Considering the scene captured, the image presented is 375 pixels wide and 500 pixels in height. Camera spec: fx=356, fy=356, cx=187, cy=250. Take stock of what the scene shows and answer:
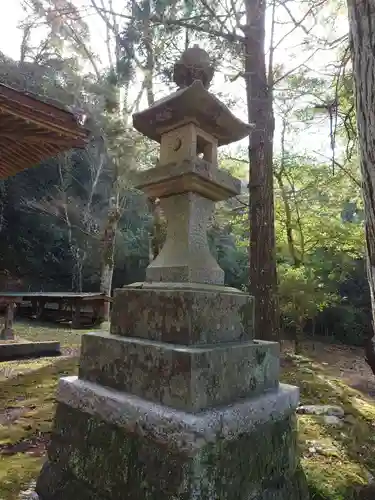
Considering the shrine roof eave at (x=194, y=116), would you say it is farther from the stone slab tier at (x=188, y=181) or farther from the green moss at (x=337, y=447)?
the green moss at (x=337, y=447)

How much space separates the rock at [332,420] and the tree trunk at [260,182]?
70.2 inches

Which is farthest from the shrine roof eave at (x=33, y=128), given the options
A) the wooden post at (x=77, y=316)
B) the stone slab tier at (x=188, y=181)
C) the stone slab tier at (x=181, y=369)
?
the wooden post at (x=77, y=316)

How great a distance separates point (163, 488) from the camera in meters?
1.46

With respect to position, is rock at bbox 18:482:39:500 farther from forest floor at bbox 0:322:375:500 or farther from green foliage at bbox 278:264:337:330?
green foliage at bbox 278:264:337:330

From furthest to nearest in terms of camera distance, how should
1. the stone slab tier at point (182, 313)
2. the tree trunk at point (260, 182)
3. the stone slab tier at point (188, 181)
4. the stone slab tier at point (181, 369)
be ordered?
1. the tree trunk at point (260, 182)
2. the stone slab tier at point (188, 181)
3. the stone slab tier at point (182, 313)
4. the stone slab tier at point (181, 369)

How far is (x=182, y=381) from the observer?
1.58 metres

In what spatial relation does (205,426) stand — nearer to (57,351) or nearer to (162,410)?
(162,410)

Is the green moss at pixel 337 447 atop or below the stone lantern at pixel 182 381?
below

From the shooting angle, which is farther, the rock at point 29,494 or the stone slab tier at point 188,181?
Answer: the stone slab tier at point 188,181

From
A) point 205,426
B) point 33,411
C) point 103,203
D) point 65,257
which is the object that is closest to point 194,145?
point 205,426

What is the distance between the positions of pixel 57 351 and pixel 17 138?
3.38 metres

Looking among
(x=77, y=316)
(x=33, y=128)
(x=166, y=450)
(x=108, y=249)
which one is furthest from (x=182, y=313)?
(x=108, y=249)

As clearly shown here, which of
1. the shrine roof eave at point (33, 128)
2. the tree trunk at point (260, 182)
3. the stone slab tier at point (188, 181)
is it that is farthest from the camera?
the tree trunk at point (260, 182)

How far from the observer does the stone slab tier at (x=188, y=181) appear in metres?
2.01
